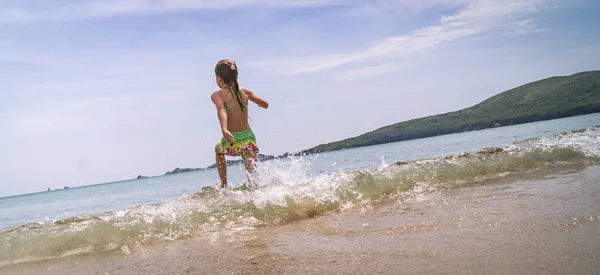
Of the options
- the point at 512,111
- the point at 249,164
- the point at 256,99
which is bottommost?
the point at 249,164

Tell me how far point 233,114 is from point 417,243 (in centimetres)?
440

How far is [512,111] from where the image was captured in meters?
94.2

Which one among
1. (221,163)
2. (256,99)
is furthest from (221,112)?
(221,163)

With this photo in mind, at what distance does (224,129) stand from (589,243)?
4610 millimetres

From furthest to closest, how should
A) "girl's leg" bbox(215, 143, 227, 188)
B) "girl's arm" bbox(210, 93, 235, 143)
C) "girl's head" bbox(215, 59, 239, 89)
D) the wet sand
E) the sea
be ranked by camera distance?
1. "girl's leg" bbox(215, 143, 227, 188)
2. "girl's head" bbox(215, 59, 239, 89)
3. "girl's arm" bbox(210, 93, 235, 143)
4. the sea
5. the wet sand

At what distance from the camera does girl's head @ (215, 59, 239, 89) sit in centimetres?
630

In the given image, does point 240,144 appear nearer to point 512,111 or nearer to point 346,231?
point 346,231

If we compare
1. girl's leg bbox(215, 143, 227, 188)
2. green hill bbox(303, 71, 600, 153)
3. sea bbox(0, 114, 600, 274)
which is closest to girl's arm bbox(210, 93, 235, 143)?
A: girl's leg bbox(215, 143, 227, 188)

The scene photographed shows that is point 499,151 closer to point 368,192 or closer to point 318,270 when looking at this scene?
point 368,192

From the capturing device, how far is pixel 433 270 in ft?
6.58

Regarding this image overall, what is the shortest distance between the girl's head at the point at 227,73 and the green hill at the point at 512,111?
6769 centimetres

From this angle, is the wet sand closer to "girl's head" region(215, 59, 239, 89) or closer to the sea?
the sea

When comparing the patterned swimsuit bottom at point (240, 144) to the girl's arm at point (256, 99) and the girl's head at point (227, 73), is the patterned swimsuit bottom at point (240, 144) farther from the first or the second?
the girl's head at point (227, 73)

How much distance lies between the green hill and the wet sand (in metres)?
70.1
